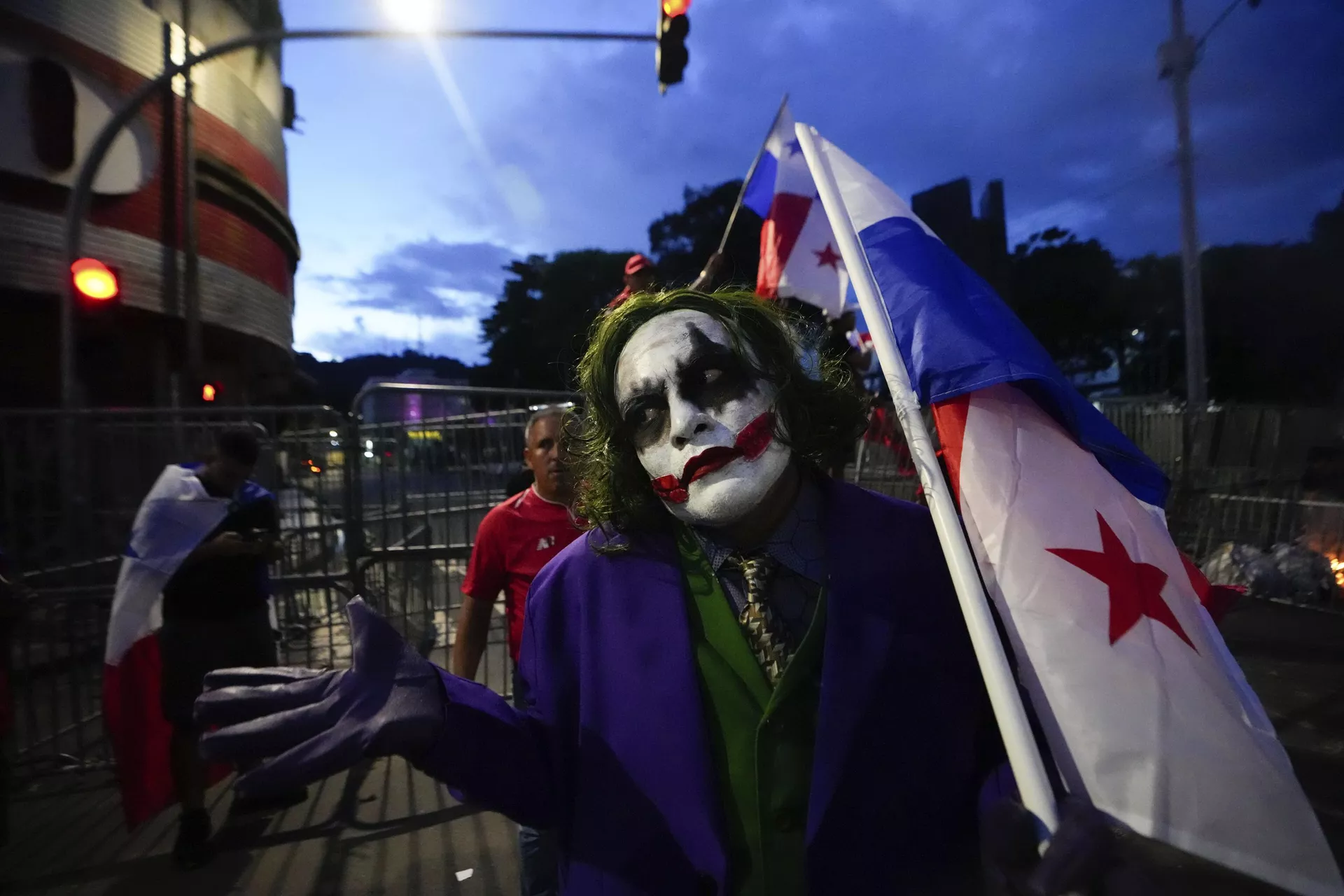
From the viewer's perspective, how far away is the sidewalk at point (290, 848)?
327cm

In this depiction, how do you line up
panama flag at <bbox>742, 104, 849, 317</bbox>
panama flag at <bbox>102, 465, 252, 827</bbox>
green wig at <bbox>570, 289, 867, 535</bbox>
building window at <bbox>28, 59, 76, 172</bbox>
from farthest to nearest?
building window at <bbox>28, 59, 76, 172</bbox>, panama flag at <bbox>742, 104, 849, 317</bbox>, panama flag at <bbox>102, 465, 252, 827</bbox>, green wig at <bbox>570, 289, 867, 535</bbox>

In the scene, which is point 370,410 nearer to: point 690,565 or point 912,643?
point 690,565

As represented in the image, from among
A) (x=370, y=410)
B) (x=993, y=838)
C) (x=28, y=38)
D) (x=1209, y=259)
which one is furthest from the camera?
(x=1209, y=259)

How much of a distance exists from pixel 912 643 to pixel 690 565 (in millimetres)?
421

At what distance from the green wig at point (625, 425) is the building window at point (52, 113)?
10.9m

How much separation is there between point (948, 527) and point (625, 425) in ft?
2.07

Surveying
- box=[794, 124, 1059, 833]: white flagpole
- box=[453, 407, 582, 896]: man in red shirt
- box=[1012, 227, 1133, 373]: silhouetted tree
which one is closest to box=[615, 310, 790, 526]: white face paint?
box=[794, 124, 1059, 833]: white flagpole

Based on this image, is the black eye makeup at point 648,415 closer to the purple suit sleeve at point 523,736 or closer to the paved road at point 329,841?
the purple suit sleeve at point 523,736

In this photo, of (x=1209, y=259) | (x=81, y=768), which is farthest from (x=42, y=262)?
(x=1209, y=259)

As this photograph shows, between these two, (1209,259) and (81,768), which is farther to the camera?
(1209,259)

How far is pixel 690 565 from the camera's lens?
1.42 metres

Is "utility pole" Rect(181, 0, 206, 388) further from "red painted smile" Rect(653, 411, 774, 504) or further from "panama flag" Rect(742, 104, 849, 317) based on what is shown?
"red painted smile" Rect(653, 411, 774, 504)

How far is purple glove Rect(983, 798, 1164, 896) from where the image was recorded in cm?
99

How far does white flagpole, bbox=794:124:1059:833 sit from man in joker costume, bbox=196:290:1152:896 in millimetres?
78
